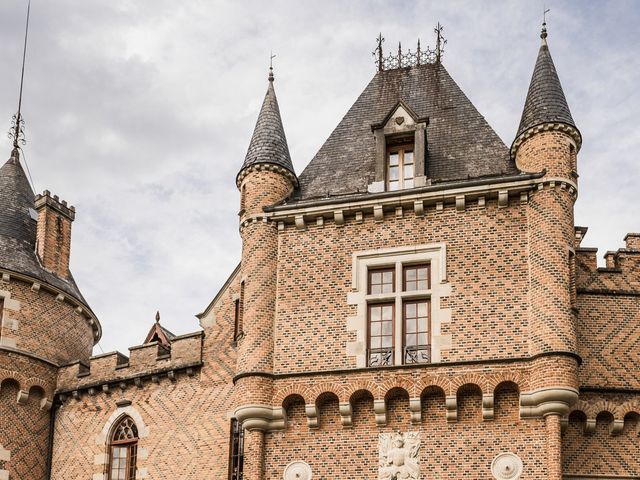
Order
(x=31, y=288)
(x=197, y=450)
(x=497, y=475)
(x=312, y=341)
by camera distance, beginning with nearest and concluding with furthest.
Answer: (x=497, y=475) → (x=312, y=341) → (x=197, y=450) → (x=31, y=288)

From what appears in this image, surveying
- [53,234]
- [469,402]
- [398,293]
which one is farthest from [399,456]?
[53,234]

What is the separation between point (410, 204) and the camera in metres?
25.7

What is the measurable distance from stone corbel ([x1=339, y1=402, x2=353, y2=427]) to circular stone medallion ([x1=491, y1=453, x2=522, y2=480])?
326 cm

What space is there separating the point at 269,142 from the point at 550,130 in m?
6.99

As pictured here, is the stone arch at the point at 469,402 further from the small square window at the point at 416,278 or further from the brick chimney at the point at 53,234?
the brick chimney at the point at 53,234

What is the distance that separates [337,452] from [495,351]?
410cm

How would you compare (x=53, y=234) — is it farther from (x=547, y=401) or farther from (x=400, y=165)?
(x=547, y=401)

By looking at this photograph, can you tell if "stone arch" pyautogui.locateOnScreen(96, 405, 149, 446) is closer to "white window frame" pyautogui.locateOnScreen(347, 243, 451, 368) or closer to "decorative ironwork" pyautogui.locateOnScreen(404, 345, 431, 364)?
"white window frame" pyautogui.locateOnScreen(347, 243, 451, 368)

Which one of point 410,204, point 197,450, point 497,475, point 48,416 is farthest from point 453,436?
point 48,416

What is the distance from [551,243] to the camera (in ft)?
80.2

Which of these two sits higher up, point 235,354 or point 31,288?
point 31,288

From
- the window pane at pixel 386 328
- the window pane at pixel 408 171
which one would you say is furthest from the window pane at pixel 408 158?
the window pane at pixel 386 328

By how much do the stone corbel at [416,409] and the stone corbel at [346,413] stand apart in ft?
4.42

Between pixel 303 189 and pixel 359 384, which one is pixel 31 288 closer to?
pixel 303 189
